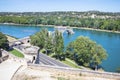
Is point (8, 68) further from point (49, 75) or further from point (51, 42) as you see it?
point (51, 42)

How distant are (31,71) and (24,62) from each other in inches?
81.6

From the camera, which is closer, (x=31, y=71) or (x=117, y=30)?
(x=31, y=71)

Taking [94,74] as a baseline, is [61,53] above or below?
below

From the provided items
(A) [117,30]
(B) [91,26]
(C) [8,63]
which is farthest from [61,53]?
(B) [91,26]

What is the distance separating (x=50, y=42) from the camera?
176ft

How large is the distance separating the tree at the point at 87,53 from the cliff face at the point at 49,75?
18805 millimetres

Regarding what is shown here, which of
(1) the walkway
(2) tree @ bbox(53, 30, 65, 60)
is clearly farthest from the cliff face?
(2) tree @ bbox(53, 30, 65, 60)

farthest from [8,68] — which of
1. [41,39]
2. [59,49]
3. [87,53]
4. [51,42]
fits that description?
[41,39]

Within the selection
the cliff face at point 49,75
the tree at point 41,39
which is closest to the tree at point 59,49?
the tree at point 41,39

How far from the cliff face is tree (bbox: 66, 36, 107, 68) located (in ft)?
61.7

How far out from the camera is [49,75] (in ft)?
81.0

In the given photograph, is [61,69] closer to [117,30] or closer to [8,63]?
[8,63]

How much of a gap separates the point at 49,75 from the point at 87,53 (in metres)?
20.7

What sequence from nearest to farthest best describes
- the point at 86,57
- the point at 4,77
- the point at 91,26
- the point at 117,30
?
the point at 4,77 → the point at 86,57 → the point at 117,30 → the point at 91,26
